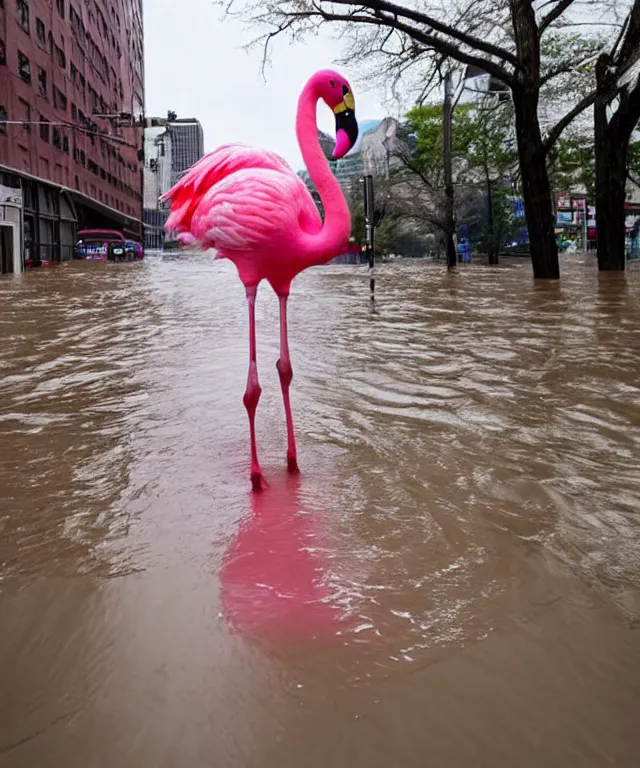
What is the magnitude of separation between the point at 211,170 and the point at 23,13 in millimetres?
27017

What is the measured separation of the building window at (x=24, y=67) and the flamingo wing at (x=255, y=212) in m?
25.9

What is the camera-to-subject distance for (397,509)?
258cm

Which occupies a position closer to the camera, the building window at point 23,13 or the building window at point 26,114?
the building window at point 23,13

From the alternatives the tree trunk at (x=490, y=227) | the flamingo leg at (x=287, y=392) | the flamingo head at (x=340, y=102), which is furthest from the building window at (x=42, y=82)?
the flamingo leg at (x=287, y=392)

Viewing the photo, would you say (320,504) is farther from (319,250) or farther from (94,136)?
(94,136)

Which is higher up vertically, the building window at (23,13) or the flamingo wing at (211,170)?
the building window at (23,13)

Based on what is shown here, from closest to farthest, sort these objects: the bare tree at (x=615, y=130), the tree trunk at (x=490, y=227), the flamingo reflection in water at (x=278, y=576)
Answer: the flamingo reflection in water at (x=278, y=576), the bare tree at (x=615, y=130), the tree trunk at (x=490, y=227)

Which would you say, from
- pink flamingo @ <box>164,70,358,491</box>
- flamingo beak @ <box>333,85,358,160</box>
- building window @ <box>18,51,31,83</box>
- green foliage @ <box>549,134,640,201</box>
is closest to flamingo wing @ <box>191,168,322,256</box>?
pink flamingo @ <box>164,70,358,491</box>

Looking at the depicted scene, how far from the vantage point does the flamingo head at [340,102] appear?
2.94 metres

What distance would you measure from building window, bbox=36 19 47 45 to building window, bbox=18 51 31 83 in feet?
6.50

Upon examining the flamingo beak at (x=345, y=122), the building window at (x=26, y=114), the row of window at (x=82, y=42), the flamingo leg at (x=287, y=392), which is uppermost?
the row of window at (x=82, y=42)

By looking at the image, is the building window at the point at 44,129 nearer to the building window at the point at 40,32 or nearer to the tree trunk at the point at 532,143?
the building window at the point at 40,32

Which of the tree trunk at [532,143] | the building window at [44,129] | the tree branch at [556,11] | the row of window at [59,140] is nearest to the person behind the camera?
the tree trunk at [532,143]

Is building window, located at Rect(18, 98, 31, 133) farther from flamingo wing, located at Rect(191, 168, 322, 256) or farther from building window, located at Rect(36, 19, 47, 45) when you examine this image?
flamingo wing, located at Rect(191, 168, 322, 256)
